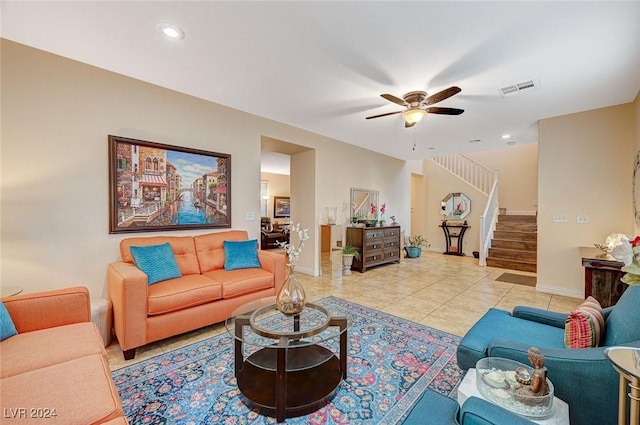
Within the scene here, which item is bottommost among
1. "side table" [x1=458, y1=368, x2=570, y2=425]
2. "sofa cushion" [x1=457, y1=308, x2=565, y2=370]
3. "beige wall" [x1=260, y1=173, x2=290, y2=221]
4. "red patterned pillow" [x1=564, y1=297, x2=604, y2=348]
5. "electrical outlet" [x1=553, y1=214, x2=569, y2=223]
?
"side table" [x1=458, y1=368, x2=570, y2=425]

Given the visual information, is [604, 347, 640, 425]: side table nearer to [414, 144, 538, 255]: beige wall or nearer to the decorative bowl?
the decorative bowl

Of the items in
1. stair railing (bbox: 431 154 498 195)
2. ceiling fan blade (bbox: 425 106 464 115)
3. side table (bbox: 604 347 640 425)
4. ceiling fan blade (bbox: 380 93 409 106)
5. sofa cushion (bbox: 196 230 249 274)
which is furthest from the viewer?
stair railing (bbox: 431 154 498 195)

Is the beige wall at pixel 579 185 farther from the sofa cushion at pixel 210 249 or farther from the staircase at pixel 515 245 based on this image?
the sofa cushion at pixel 210 249

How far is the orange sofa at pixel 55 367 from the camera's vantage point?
1.05m

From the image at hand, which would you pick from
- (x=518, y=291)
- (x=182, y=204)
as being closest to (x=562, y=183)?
(x=518, y=291)

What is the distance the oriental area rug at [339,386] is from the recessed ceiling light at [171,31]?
Result: 2688 mm

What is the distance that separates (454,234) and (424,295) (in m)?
4.46

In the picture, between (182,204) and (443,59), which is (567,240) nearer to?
(443,59)

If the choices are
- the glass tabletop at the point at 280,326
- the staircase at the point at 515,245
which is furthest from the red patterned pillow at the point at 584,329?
the staircase at the point at 515,245

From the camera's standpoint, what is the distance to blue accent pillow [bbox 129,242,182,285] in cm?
263

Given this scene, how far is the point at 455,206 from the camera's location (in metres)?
7.75

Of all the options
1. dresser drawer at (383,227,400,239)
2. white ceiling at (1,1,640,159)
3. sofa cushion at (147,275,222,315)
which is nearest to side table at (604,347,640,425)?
white ceiling at (1,1,640,159)

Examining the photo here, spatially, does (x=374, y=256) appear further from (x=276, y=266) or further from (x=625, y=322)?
(x=625, y=322)

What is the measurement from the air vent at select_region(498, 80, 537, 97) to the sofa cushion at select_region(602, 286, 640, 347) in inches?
99.7
